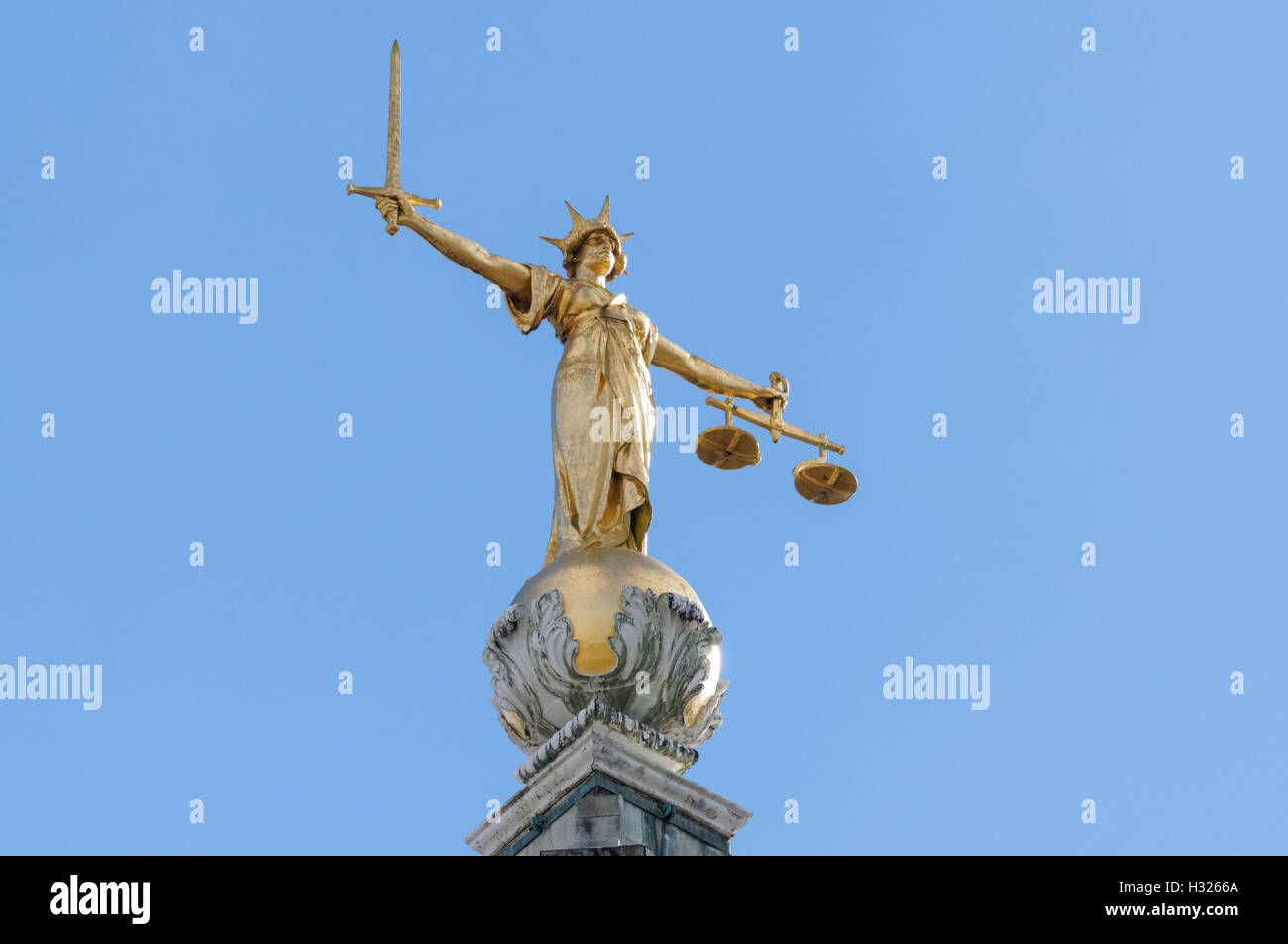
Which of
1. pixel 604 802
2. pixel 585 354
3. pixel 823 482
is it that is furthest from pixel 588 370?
pixel 604 802

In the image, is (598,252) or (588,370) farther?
(598,252)

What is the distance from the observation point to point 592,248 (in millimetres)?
24375

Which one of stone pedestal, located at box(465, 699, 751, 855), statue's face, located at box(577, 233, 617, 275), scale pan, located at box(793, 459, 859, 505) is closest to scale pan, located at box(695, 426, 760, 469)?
scale pan, located at box(793, 459, 859, 505)

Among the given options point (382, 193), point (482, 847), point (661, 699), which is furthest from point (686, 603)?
point (382, 193)

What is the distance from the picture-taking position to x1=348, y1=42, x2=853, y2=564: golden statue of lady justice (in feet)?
75.3

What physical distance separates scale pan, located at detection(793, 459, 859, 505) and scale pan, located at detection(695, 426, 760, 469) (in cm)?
43

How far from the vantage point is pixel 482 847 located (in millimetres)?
21656

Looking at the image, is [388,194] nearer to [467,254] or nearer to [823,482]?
[467,254]

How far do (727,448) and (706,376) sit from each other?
74cm

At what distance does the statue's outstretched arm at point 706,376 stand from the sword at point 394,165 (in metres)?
2.64

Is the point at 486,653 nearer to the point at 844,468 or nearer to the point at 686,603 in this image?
the point at 686,603

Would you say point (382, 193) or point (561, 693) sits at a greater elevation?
point (382, 193)
